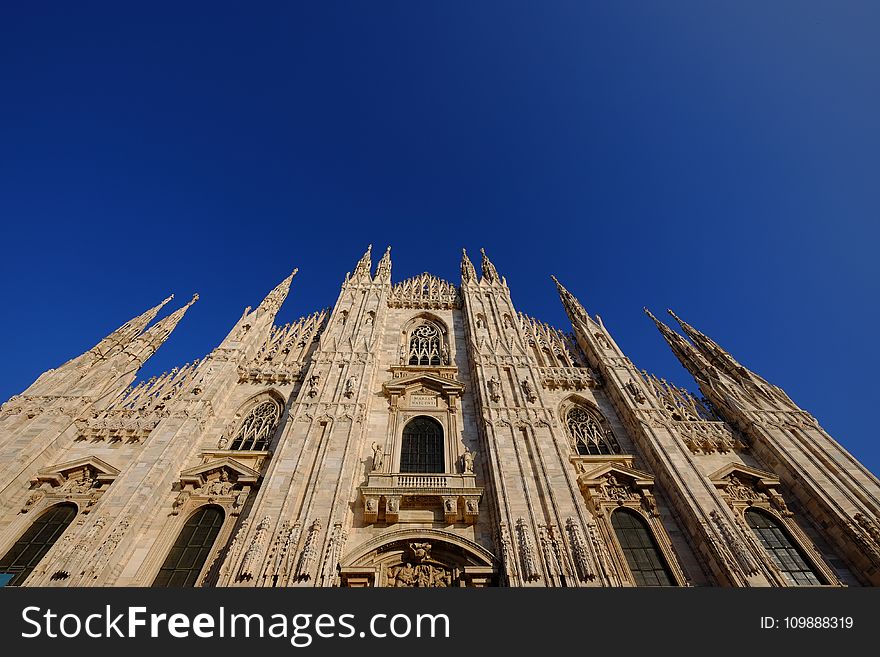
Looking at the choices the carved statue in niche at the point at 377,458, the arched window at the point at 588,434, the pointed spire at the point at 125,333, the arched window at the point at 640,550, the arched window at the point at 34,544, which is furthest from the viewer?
the pointed spire at the point at 125,333

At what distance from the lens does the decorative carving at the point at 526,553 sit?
10180 mm

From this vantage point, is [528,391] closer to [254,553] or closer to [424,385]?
[424,385]

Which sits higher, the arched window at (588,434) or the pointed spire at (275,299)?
the pointed spire at (275,299)

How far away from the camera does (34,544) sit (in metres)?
12.0

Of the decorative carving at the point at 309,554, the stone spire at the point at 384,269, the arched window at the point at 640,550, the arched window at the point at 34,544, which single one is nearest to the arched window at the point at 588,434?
the arched window at the point at 640,550

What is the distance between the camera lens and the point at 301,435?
47.4ft

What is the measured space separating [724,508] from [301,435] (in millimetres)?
14106

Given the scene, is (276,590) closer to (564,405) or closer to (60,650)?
(60,650)

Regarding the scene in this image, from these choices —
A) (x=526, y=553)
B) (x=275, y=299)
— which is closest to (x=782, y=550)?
(x=526, y=553)

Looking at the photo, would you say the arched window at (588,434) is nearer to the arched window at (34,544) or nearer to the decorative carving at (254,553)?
the decorative carving at (254,553)

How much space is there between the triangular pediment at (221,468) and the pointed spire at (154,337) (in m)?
8.57

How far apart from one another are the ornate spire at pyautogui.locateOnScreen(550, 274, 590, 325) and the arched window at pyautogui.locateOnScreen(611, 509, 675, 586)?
1187 centimetres

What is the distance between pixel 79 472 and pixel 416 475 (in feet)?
38.2

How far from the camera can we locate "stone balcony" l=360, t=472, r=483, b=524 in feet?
41.1
